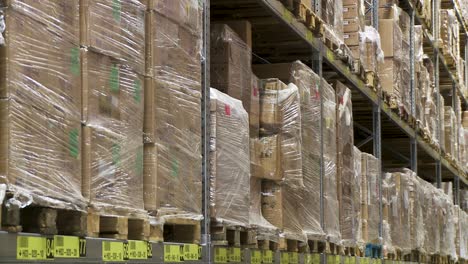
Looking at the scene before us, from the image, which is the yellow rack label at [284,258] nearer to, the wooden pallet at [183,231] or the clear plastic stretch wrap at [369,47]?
the wooden pallet at [183,231]

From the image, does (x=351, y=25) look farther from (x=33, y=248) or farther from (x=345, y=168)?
(x=33, y=248)

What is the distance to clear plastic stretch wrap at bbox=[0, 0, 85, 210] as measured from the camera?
115 inches

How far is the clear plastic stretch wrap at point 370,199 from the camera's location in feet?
28.1

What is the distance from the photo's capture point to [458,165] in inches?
612

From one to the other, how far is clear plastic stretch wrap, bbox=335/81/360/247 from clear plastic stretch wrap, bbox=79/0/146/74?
154 inches

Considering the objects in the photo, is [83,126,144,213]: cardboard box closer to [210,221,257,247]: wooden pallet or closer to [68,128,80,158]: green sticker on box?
[68,128,80,158]: green sticker on box

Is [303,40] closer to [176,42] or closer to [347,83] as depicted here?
[347,83]

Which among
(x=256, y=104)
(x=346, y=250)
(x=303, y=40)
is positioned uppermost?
(x=303, y=40)

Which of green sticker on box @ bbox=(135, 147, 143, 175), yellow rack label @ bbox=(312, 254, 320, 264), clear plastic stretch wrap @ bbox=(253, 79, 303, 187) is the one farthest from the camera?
yellow rack label @ bbox=(312, 254, 320, 264)

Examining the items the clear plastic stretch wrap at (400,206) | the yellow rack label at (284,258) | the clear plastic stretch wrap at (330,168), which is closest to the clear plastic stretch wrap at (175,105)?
the yellow rack label at (284,258)

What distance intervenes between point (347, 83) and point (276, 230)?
3416mm

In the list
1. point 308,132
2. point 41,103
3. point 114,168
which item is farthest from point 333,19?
point 41,103

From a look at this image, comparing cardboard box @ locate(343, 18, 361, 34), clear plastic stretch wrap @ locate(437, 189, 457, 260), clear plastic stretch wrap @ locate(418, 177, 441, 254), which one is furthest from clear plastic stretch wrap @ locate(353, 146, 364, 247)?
clear plastic stretch wrap @ locate(437, 189, 457, 260)

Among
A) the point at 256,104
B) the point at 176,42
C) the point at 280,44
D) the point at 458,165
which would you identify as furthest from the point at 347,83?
the point at 458,165
